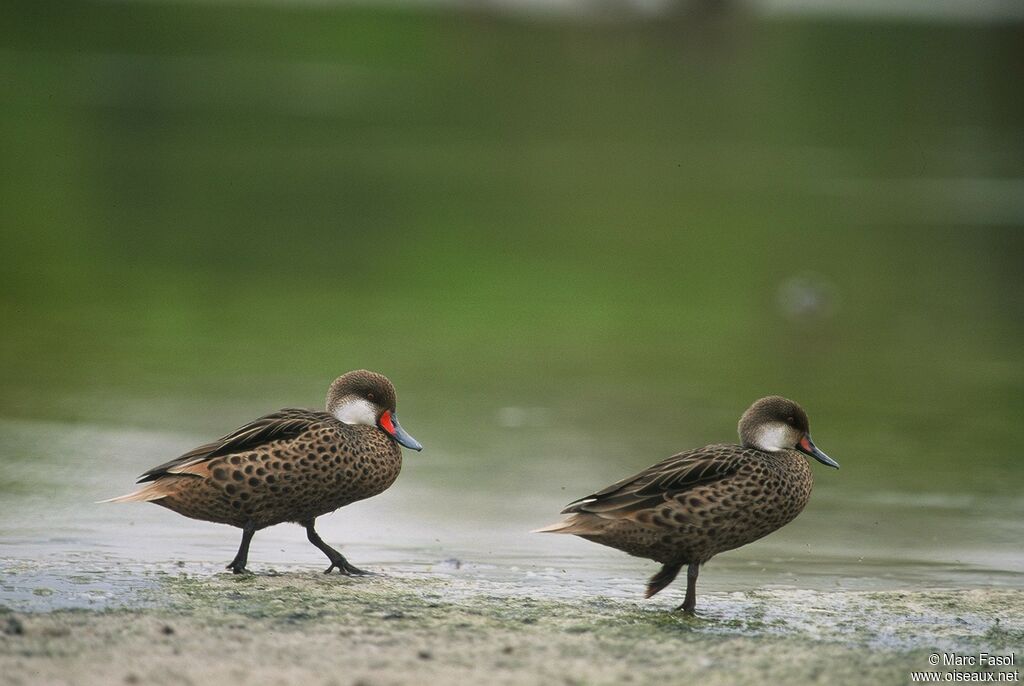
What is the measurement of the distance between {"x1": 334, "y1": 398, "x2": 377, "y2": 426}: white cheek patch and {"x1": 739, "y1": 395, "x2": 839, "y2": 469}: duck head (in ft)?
4.35

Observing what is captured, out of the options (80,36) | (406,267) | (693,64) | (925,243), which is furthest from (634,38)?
(406,267)

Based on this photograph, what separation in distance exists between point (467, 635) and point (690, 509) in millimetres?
1001

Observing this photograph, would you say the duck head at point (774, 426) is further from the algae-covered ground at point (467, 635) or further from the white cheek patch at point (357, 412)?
the white cheek patch at point (357, 412)

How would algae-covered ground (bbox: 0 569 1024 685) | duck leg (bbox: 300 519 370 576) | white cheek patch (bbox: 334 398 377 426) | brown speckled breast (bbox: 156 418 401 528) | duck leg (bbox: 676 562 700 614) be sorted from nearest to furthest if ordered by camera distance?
algae-covered ground (bbox: 0 569 1024 685) → duck leg (bbox: 676 562 700 614) → brown speckled breast (bbox: 156 418 401 528) → duck leg (bbox: 300 519 370 576) → white cheek patch (bbox: 334 398 377 426)

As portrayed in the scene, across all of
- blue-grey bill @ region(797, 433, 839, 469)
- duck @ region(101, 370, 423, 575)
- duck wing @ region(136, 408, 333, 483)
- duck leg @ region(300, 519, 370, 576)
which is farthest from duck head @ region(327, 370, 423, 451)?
blue-grey bill @ region(797, 433, 839, 469)

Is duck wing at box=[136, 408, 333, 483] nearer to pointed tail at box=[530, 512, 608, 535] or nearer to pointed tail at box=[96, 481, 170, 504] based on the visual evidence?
pointed tail at box=[96, 481, 170, 504]

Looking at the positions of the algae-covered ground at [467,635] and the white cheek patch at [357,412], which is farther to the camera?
the white cheek patch at [357,412]

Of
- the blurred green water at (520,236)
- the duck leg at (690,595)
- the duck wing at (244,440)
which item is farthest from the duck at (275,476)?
the blurred green water at (520,236)

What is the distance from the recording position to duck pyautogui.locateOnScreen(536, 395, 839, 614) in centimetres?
568

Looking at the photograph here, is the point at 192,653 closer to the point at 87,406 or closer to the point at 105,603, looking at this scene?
the point at 105,603

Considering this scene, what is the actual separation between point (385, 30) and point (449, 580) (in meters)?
32.9

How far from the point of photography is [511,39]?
37406mm

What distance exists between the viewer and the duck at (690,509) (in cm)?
568

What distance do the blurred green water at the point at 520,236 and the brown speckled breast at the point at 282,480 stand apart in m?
2.34
